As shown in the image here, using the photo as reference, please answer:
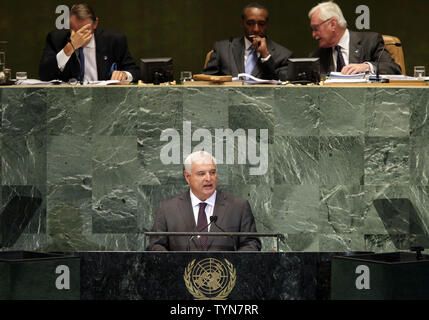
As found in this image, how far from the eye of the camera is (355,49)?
274 inches

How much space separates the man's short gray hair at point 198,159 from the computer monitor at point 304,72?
0.84 metres

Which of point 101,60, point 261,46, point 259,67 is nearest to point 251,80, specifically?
point 261,46

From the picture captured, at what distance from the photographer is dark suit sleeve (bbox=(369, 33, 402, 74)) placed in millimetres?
6623

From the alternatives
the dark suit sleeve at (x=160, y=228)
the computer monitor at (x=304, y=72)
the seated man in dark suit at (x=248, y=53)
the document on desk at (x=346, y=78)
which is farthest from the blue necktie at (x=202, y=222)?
the seated man in dark suit at (x=248, y=53)

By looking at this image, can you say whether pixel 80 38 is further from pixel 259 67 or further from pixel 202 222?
pixel 202 222

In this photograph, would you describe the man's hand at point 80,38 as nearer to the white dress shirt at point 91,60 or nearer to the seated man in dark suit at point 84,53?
the seated man in dark suit at point 84,53

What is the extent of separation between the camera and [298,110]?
577 centimetres

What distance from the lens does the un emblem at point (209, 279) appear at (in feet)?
14.2

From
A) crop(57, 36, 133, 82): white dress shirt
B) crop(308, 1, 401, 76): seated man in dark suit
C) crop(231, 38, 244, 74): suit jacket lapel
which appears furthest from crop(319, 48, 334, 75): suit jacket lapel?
crop(57, 36, 133, 82): white dress shirt

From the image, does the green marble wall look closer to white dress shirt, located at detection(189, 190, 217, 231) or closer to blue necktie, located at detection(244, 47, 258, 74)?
white dress shirt, located at detection(189, 190, 217, 231)

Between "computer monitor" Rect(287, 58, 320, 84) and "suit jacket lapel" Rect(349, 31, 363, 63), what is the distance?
1.00 meters

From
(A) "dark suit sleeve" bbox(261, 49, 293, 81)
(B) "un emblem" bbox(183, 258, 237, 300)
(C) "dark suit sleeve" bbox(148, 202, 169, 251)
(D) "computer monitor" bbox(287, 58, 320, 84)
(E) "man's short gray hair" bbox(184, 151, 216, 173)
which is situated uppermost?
(A) "dark suit sleeve" bbox(261, 49, 293, 81)

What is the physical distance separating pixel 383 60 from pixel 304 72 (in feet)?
3.60
